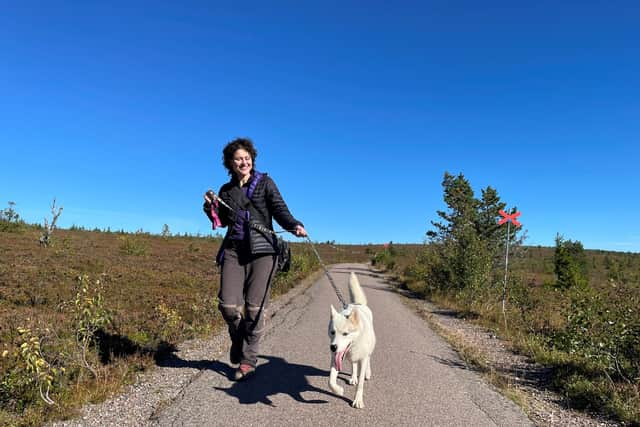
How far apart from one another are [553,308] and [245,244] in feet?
34.3

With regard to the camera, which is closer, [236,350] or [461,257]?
[236,350]

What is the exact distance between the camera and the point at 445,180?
23719 millimetres

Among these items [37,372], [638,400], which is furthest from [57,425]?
[638,400]

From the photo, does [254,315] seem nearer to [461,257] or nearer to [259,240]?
[259,240]

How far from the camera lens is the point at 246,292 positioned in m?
5.00

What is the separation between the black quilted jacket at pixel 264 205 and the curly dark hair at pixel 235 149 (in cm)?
29

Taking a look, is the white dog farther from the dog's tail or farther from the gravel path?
the dog's tail

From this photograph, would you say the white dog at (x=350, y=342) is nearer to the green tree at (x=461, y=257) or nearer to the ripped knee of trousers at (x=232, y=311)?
the ripped knee of trousers at (x=232, y=311)

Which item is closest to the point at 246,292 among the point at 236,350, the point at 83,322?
the point at 236,350

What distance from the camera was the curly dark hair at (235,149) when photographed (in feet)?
16.7

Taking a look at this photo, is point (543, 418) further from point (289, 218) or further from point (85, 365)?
point (85, 365)

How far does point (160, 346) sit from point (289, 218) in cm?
306

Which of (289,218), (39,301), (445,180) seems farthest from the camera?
(445,180)

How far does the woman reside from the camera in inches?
194
